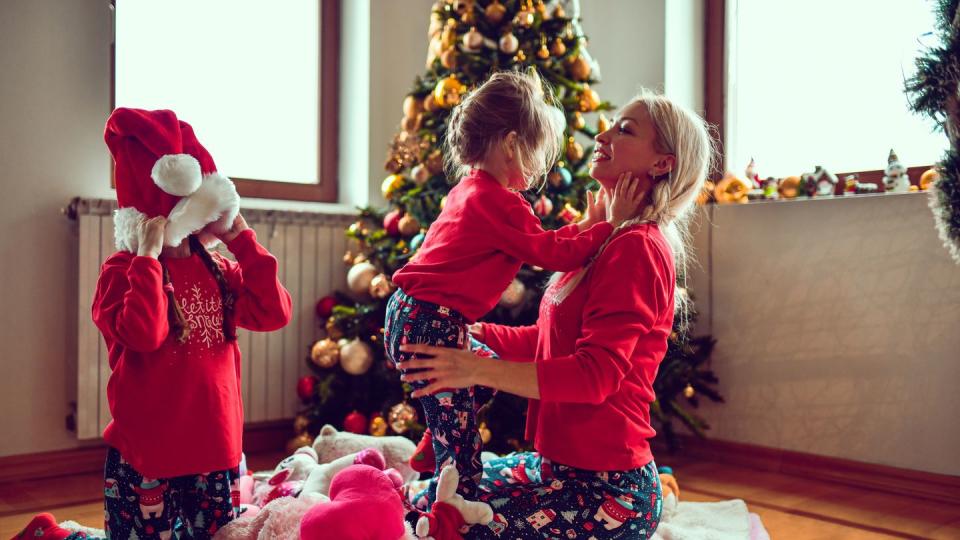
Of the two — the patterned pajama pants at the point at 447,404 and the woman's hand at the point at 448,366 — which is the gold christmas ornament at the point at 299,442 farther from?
the woman's hand at the point at 448,366

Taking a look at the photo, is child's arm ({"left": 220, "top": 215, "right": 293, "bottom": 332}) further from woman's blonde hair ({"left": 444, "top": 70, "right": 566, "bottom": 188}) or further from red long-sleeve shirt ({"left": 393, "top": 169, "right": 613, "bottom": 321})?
woman's blonde hair ({"left": 444, "top": 70, "right": 566, "bottom": 188})

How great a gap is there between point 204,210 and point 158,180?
95mm

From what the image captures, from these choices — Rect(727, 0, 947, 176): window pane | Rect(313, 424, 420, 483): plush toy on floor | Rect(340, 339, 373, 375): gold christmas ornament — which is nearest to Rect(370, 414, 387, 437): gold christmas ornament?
Rect(340, 339, 373, 375): gold christmas ornament

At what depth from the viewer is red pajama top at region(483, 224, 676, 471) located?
1.32m

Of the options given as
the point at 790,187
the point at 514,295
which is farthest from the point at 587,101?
the point at 790,187

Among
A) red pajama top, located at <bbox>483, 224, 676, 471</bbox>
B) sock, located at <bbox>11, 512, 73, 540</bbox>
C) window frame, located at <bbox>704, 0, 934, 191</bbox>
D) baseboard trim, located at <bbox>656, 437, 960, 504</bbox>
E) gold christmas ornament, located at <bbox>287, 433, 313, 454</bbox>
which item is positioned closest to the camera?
red pajama top, located at <bbox>483, 224, 676, 471</bbox>

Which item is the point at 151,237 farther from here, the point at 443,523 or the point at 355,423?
the point at 355,423

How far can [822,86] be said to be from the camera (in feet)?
10.5

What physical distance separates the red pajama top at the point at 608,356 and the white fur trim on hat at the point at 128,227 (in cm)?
76

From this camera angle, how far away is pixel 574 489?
1.41 metres

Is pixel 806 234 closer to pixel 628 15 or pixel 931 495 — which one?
pixel 931 495

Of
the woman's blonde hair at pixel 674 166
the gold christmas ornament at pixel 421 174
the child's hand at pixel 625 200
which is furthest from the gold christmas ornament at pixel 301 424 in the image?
the child's hand at pixel 625 200

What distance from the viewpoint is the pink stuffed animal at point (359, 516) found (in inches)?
55.3

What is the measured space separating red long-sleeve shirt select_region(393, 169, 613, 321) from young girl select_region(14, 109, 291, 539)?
33 cm
